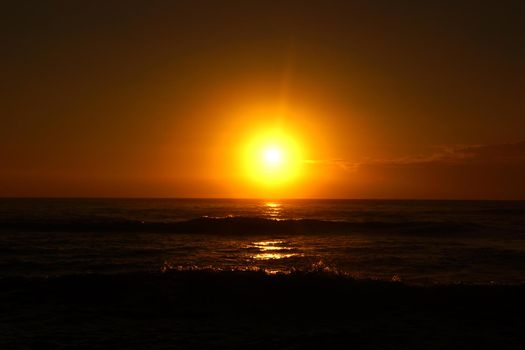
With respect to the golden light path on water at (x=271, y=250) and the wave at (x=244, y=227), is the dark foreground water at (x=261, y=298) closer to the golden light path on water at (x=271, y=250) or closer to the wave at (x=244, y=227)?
the golden light path on water at (x=271, y=250)

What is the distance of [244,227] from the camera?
45938 mm

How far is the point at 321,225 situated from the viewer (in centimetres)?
4756

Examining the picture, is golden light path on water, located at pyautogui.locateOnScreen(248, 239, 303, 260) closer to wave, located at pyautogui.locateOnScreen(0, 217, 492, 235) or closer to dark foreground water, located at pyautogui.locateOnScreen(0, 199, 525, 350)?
dark foreground water, located at pyautogui.locateOnScreen(0, 199, 525, 350)

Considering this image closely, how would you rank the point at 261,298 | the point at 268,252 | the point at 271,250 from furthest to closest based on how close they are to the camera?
the point at 271,250
the point at 268,252
the point at 261,298

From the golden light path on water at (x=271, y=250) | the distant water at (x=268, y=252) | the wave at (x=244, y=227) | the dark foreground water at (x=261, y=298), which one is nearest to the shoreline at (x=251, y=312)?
the dark foreground water at (x=261, y=298)

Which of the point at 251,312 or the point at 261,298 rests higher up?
the point at 261,298

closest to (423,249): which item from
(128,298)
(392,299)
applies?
(392,299)

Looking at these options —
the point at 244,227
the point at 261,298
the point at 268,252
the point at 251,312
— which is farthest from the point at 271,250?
the point at 244,227

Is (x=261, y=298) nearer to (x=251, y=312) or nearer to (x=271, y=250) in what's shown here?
(x=251, y=312)

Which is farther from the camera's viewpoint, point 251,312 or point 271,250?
point 271,250

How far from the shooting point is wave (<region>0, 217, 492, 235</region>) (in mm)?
41322

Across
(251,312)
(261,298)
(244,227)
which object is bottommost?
(251,312)

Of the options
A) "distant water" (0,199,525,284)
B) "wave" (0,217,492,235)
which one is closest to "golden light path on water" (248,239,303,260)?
"distant water" (0,199,525,284)

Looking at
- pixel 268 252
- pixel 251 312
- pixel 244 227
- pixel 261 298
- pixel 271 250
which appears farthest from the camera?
pixel 244 227
